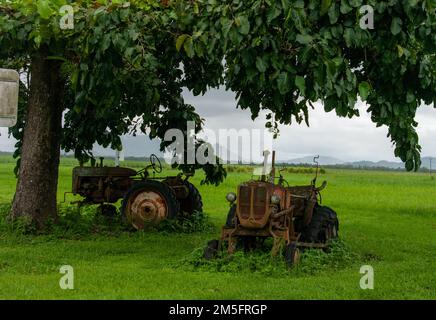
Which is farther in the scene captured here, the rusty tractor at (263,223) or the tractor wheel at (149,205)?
the tractor wheel at (149,205)

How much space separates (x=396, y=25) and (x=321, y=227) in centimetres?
397

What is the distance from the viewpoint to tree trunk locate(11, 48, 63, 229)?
13773 mm

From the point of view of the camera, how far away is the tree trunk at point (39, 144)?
13.8m

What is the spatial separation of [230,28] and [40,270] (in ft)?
14.3

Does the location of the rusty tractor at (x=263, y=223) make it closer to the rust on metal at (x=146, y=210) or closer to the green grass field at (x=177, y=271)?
the green grass field at (x=177, y=271)

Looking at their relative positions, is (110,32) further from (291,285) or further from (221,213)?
(221,213)

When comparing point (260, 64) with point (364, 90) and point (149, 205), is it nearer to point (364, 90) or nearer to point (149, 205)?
point (364, 90)

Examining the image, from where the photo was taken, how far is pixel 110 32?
999cm

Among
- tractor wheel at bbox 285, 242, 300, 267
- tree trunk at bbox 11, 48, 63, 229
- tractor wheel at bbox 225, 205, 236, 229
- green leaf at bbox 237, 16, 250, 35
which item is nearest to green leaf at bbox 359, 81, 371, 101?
green leaf at bbox 237, 16, 250, 35

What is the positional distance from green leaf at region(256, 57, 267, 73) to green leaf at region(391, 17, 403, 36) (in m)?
1.71

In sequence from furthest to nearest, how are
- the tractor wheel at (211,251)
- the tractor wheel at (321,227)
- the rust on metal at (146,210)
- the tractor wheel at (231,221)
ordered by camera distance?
1. the rust on metal at (146,210)
2. the tractor wheel at (321,227)
3. the tractor wheel at (231,221)
4. the tractor wheel at (211,251)

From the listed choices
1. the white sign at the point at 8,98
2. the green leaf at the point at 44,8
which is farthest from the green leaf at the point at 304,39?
the green leaf at the point at 44,8

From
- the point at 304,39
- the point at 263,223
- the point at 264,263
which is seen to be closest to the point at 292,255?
the point at 264,263

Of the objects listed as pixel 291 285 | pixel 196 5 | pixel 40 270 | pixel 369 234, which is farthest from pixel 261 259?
pixel 369 234
